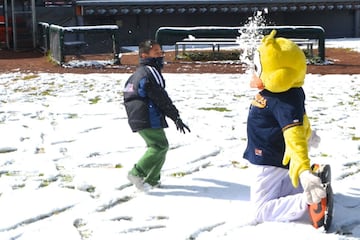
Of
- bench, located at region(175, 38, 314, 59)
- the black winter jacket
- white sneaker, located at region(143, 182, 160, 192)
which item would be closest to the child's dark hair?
the black winter jacket

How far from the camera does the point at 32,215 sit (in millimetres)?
4719

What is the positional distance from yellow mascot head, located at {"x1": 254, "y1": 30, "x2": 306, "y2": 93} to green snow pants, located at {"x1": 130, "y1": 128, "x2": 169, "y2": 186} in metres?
1.19

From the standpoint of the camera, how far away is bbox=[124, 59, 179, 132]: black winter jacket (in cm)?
511

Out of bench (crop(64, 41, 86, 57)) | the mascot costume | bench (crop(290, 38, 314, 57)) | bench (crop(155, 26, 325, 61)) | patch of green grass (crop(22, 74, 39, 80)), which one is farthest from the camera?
bench (crop(64, 41, 86, 57))

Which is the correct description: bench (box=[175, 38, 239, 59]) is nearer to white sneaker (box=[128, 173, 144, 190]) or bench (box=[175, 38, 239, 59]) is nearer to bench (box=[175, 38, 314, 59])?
bench (box=[175, 38, 314, 59])

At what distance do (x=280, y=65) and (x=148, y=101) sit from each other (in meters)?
1.34

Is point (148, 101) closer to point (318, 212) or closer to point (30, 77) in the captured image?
point (318, 212)

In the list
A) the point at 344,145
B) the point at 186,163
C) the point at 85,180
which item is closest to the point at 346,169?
the point at 344,145

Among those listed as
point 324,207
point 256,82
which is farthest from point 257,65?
point 324,207

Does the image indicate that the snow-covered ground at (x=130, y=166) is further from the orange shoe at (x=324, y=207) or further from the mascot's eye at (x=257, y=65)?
the mascot's eye at (x=257, y=65)

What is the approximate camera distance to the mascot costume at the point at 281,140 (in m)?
4.04

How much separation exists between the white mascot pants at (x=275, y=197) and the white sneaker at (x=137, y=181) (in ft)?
3.59

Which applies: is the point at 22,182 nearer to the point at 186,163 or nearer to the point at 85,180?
the point at 85,180

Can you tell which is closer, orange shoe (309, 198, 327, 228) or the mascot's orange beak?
orange shoe (309, 198, 327, 228)
